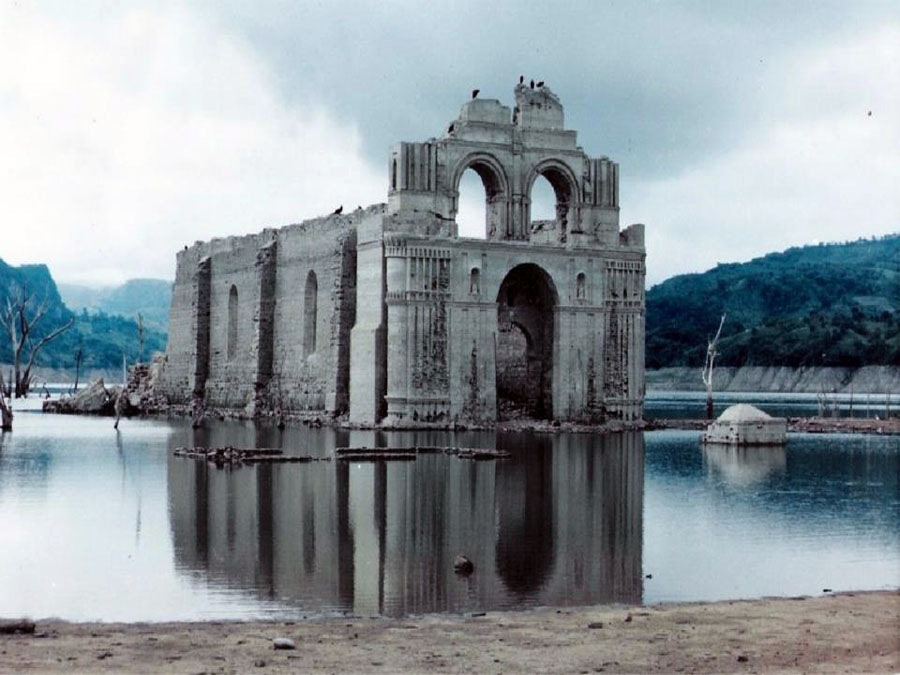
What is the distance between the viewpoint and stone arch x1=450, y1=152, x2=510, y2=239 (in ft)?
168

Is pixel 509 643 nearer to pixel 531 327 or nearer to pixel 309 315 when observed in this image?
pixel 531 327

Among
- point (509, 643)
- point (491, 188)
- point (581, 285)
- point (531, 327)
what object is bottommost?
point (509, 643)

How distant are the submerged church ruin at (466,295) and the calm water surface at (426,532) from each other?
44.1 feet

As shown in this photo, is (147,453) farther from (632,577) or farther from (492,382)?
(632,577)

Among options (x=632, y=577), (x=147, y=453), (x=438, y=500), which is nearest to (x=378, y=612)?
(x=632, y=577)

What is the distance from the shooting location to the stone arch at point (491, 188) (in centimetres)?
5125

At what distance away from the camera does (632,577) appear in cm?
1728

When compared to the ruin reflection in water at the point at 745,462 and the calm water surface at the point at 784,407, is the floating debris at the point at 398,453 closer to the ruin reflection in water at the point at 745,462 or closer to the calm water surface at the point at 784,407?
the ruin reflection in water at the point at 745,462

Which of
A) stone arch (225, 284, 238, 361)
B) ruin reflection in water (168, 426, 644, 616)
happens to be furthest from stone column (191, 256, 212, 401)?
ruin reflection in water (168, 426, 644, 616)

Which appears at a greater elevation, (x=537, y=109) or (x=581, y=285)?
(x=537, y=109)

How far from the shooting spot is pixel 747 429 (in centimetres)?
4188

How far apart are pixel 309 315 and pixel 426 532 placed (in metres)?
38.5

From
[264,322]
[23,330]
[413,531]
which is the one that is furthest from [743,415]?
[23,330]

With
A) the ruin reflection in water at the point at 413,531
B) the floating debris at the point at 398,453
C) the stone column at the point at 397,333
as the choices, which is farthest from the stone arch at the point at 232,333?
the ruin reflection in water at the point at 413,531
